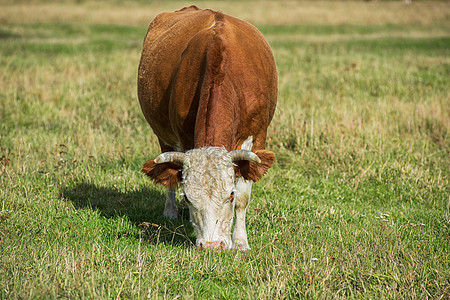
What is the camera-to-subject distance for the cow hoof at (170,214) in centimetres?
570

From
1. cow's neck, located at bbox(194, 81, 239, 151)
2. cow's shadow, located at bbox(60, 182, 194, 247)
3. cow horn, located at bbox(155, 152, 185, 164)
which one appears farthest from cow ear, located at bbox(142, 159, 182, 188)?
cow's shadow, located at bbox(60, 182, 194, 247)

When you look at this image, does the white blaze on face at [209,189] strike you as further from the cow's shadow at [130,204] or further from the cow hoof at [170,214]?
the cow hoof at [170,214]

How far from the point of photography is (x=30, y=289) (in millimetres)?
3270

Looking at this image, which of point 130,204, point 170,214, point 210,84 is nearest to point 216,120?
point 210,84

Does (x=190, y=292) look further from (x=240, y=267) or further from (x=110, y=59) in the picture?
(x=110, y=59)

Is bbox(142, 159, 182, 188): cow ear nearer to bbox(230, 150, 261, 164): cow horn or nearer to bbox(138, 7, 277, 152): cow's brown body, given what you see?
bbox(138, 7, 277, 152): cow's brown body

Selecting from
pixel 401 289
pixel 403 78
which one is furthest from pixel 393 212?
pixel 403 78

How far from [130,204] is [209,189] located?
225 cm

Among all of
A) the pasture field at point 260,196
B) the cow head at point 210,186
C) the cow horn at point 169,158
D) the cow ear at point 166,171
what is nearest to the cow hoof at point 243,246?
the pasture field at point 260,196

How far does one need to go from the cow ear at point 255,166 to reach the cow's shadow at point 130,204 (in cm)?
120

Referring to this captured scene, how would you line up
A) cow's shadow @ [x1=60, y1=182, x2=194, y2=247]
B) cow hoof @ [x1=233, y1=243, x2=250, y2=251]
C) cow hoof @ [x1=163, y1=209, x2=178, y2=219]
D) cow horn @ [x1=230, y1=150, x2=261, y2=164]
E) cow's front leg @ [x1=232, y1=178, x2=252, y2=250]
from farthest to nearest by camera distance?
1. cow hoof @ [x1=163, y1=209, x2=178, y2=219]
2. cow's shadow @ [x1=60, y1=182, x2=194, y2=247]
3. cow's front leg @ [x1=232, y1=178, x2=252, y2=250]
4. cow hoof @ [x1=233, y1=243, x2=250, y2=251]
5. cow horn @ [x1=230, y1=150, x2=261, y2=164]

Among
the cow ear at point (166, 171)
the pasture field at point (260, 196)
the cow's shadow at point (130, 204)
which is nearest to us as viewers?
the pasture field at point (260, 196)

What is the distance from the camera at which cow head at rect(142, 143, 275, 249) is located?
3.86 metres

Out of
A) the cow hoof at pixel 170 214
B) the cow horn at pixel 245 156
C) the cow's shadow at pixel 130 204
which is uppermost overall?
the cow horn at pixel 245 156
